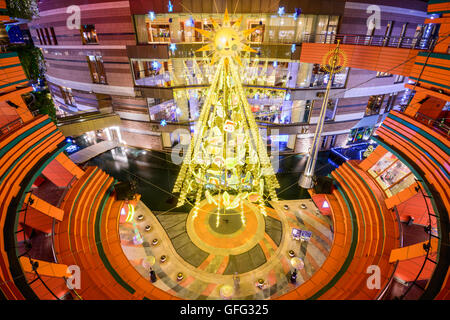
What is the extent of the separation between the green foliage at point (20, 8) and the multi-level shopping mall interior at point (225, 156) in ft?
0.30

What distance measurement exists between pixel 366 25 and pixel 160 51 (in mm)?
16053

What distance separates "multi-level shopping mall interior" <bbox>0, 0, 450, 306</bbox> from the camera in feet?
30.1

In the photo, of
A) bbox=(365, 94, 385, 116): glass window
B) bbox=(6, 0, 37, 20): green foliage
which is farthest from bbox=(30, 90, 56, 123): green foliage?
bbox=(365, 94, 385, 116): glass window

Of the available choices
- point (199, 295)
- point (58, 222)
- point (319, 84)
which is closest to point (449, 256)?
point (199, 295)

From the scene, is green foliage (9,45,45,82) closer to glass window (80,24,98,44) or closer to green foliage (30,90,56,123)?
green foliage (30,90,56,123)

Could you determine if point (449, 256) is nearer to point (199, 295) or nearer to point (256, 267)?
point (256, 267)

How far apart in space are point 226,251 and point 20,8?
1602cm

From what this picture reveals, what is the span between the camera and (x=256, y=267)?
38.5 ft

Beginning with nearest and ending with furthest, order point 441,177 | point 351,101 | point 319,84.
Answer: point 441,177 → point 319,84 → point 351,101

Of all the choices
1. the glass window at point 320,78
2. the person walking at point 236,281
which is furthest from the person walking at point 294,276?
the glass window at point 320,78

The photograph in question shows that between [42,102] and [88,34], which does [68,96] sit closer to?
[88,34]

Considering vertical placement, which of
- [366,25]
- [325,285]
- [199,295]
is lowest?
[199,295]

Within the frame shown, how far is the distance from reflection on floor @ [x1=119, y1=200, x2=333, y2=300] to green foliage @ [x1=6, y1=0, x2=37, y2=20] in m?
12.0

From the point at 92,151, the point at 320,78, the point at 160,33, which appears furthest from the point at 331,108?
the point at 92,151
